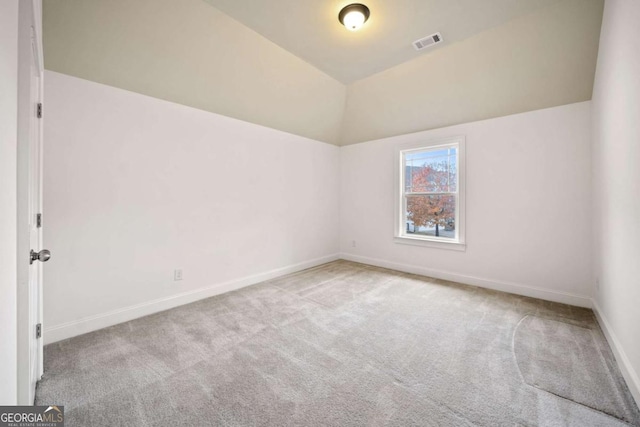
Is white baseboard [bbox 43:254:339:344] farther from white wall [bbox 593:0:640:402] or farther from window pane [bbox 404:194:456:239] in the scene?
white wall [bbox 593:0:640:402]

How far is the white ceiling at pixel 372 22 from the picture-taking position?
7.81ft

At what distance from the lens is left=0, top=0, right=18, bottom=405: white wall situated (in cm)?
77

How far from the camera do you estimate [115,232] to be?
8.57 ft

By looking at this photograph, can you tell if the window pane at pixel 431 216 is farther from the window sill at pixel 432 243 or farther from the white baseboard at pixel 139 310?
the white baseboard at pixel 139 310

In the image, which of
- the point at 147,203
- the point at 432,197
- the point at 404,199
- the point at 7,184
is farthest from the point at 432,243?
the point at 7,184

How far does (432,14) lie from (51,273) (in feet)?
13.5

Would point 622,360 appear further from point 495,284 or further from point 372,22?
point 372,22

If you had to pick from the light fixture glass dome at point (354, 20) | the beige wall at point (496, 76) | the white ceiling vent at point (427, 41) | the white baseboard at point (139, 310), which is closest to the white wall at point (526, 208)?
the beige wall at point (496, 76)

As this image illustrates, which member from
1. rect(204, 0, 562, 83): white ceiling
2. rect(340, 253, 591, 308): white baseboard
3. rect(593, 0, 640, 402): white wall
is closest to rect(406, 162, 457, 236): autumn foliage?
rect(340, 253, 591, 308): white baseboard

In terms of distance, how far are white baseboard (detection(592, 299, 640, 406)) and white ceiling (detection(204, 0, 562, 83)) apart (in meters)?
2.93

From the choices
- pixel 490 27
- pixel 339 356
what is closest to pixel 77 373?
pixel 339 356

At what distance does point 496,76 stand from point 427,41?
0.98 m

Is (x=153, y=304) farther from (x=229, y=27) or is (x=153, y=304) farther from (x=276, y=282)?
(x=229, y=27)

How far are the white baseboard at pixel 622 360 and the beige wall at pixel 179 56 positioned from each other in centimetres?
406
